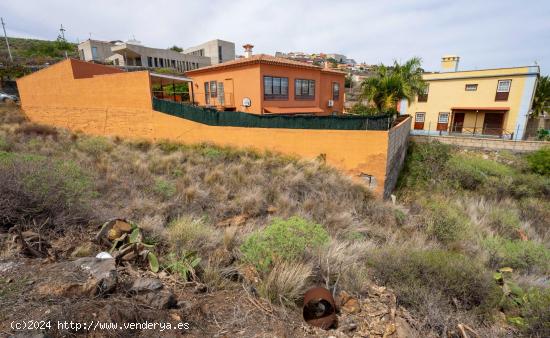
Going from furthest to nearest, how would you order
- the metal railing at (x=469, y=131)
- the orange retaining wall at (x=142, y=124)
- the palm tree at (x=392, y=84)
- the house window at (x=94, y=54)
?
the house window at (x=94, y=54), the metal railing at (x=469, y=131), the palm tree at (x=392, y=84), the orange retaining wall at (x=142, y=124)

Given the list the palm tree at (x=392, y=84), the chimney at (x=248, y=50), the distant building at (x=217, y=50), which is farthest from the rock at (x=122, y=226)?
the distant building at (x=217, y=50)

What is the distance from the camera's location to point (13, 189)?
443 centimetres

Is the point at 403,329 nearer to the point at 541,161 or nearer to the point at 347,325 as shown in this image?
the point at 347,325

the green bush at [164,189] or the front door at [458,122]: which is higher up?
the front door at [458,122]

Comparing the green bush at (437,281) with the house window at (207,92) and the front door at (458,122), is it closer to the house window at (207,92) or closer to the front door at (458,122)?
the house window at (207,92)

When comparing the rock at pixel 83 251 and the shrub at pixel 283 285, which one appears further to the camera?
the rock at pixel 83 251

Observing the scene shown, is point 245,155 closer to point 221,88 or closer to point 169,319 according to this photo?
point 221,88

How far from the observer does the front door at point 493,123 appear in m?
22.3

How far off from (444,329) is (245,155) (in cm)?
1087

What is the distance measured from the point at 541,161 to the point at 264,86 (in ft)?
56.3

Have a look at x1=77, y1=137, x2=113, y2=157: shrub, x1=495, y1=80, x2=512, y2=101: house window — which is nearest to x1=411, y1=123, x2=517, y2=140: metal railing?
x1=495, y1=80, x2=512, y2=101: house window

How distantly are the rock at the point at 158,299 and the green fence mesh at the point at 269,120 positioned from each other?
10.2 metres

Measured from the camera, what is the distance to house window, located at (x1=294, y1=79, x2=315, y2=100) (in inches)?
777

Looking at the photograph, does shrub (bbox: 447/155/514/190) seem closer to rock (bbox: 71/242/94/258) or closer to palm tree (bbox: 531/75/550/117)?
palm tree (bbox: 531/75/550/117)
